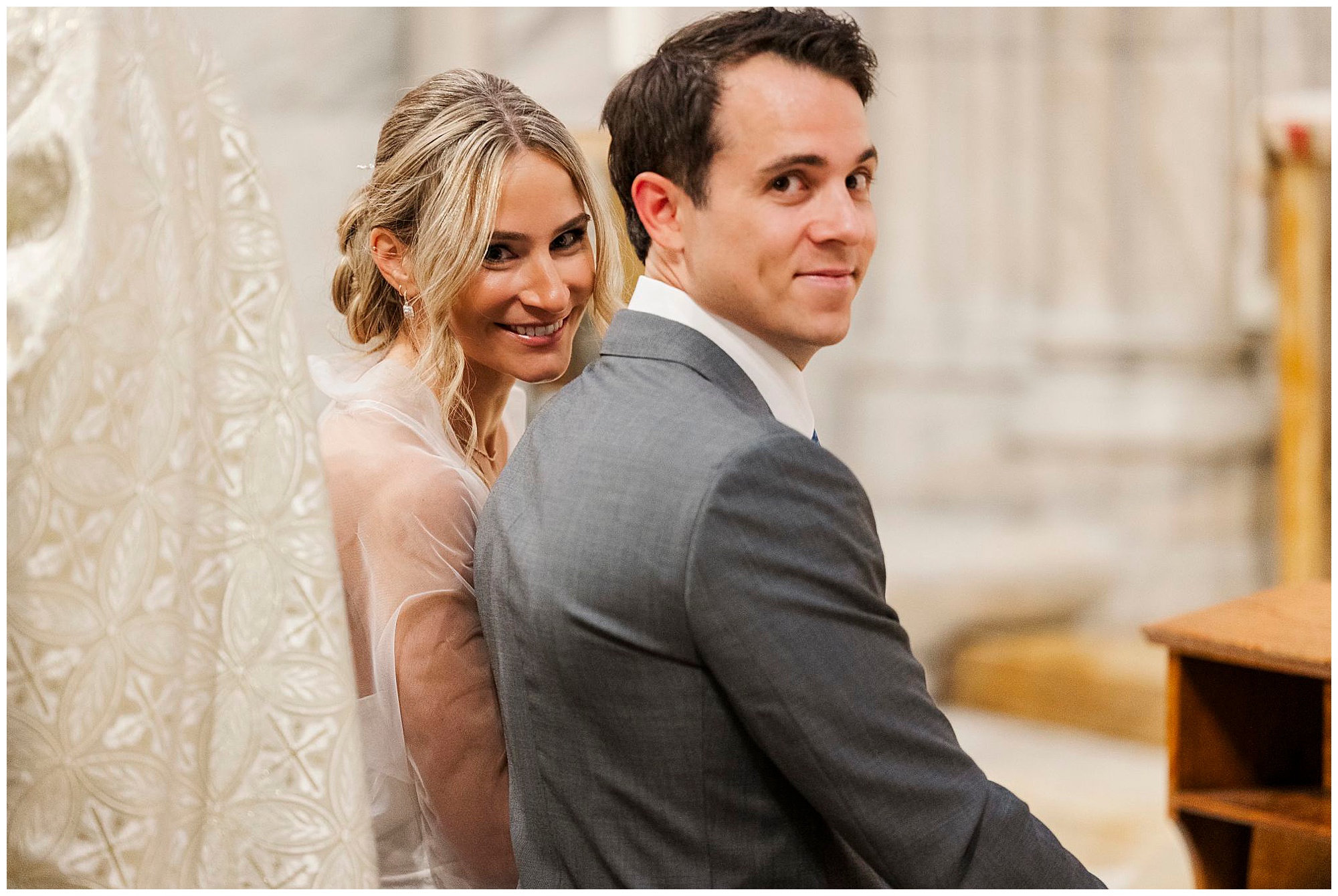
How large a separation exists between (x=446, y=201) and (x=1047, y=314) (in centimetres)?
382

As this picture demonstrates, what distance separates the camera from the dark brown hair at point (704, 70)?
1476 mm

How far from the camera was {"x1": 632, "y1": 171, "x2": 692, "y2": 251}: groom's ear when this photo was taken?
1526mm

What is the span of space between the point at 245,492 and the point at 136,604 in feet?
0.44

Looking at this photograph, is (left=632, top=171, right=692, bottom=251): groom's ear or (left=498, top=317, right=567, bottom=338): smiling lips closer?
(left=632, top=171, right=692, bottom=251): groom's ear

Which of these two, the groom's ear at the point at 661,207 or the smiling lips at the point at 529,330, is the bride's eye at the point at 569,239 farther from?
the groom's ear at the point at 661,207

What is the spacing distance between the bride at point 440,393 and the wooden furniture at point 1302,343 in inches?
130

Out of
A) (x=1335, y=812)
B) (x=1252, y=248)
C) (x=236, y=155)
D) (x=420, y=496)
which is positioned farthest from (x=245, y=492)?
(x=1252, y=248)

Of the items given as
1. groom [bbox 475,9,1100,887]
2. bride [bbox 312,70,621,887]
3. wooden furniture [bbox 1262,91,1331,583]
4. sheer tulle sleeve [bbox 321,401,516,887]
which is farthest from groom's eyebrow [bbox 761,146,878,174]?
wooden furniture [bbox 1262,91,1331,583]

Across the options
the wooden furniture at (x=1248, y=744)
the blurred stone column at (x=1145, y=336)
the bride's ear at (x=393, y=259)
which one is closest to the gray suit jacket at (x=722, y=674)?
the bride's ear at (x=393, y=259)

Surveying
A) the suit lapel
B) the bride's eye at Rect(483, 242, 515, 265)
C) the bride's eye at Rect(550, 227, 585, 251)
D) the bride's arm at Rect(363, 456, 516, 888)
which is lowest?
the bride's arm at Rect(363, 456, 516, 888)

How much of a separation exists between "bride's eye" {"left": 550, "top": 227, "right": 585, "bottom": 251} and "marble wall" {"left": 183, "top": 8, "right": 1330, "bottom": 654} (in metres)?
3.19

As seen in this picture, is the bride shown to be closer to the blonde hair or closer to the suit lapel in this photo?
the blonde hair

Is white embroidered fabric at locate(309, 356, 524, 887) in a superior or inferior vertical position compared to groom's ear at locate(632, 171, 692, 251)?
inferior

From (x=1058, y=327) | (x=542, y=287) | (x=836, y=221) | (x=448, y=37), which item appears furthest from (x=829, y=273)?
(x=1058, y=327)
